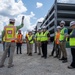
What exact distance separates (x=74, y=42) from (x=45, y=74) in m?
1.93

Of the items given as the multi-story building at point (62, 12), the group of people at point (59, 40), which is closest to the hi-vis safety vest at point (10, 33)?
the group of people at point (59, 40)

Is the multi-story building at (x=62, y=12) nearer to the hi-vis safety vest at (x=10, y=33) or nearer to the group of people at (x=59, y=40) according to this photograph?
the group of people at (x=59, y=40)

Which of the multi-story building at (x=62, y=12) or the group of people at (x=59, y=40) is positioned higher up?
the multi-story building at (x=62, y=12)

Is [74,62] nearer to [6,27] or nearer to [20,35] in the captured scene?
[6,27]

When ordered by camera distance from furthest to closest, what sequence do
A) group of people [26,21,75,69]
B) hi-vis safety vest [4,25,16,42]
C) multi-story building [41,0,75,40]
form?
multi-story building [41,0,75,40]
hi-vis safety vest [4,25,16,42]
group of people [26,21,75,69]

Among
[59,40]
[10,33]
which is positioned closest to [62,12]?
[59,40]

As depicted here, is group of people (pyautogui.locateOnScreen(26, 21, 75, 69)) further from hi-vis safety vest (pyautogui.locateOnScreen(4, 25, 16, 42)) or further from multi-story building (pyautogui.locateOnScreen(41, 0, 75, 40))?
multi-story building (pyautogui.locateOnScreen(41, 0, 75, 40))

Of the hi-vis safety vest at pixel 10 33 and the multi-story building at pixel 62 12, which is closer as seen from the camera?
the hi-vis safety vest at pixel 10 33

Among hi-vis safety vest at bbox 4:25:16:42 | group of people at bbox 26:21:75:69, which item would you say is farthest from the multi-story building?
hi-vis safety vest at bbox 4:25:16:42

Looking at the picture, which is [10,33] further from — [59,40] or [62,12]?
[62,12]

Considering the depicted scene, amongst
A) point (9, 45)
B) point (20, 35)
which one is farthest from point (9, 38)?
point (20, 35)

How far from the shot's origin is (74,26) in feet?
27.4

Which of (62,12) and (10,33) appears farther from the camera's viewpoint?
(62,12)

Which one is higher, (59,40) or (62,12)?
(62,12)
